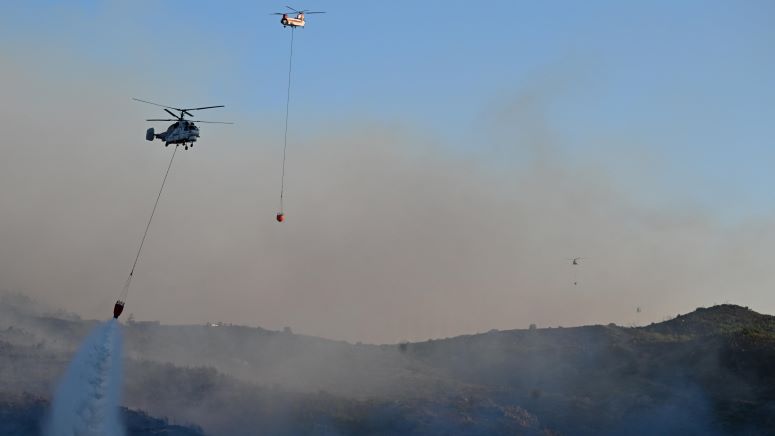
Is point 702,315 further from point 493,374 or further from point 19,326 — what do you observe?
point 19,326

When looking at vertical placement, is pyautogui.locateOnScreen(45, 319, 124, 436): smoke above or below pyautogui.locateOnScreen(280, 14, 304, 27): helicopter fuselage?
below

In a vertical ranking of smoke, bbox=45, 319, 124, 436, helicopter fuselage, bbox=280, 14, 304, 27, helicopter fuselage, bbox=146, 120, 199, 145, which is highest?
helicopter fuselage, bbox=280, 14, 304, 27

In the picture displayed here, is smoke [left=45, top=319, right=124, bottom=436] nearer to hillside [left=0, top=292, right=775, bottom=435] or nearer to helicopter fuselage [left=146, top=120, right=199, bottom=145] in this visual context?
hillside [left=0, top=292, right=775, bottom=435]

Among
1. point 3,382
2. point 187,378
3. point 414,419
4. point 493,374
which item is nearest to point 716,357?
point 493,374

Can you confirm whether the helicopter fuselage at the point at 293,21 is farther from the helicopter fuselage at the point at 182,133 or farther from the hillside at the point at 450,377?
the hillside at the point at 450,377

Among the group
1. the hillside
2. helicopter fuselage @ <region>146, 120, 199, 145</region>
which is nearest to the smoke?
the hillside

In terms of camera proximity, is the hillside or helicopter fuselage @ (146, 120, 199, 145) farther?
the hillside
